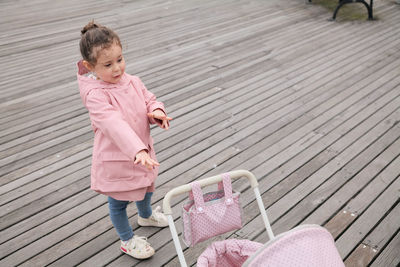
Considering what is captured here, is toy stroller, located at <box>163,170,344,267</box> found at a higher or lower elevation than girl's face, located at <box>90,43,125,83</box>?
lower

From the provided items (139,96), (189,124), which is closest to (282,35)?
(189,124)

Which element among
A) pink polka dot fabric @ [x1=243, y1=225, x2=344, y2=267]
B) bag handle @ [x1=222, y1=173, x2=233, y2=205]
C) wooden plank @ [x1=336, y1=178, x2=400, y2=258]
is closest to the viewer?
pink polka dot fabric @ [x1=243, y1=225, x2=344, y2=267]

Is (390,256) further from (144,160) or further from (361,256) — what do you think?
(144,160)

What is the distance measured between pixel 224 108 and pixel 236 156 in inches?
30.8

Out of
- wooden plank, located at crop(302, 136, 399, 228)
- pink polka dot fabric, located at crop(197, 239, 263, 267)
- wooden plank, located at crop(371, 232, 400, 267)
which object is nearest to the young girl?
pink polka dot fabric, located at crop(197, 239, 263, 267)

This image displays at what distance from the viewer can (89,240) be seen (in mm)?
2283

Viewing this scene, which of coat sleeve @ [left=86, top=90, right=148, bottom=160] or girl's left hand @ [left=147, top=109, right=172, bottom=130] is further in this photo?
girl's left hand @ [left=147, top=109, right=172, bottom=130]

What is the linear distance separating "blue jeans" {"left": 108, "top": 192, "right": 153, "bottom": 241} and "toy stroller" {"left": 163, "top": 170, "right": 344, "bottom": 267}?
506mm

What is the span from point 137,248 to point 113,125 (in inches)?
35.0

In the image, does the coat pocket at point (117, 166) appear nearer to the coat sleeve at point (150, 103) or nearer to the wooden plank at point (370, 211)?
the coat sleeve at point (150, 103)

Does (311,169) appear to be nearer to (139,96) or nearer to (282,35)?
(139,96)

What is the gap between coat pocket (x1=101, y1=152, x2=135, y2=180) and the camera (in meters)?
1.74

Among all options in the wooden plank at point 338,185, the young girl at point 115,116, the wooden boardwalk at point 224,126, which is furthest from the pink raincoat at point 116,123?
the wooden plank at point 338,185

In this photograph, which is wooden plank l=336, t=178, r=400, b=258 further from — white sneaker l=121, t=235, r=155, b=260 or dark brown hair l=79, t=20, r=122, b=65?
dark brown hair l=79, t=20, r=122, b=65
